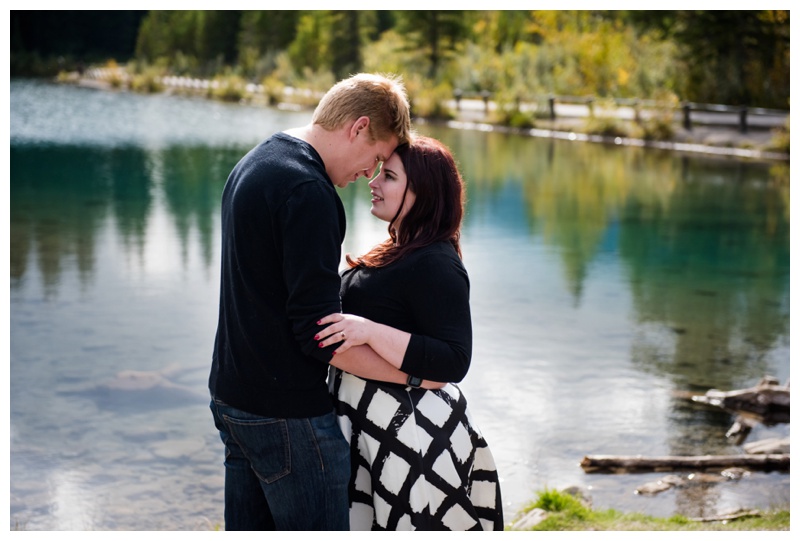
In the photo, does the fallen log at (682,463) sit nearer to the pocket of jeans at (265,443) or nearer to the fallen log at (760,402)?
the fallen log at (760,402)

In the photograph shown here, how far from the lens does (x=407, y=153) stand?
99.6 inches

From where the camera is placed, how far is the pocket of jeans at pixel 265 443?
7.89 ft

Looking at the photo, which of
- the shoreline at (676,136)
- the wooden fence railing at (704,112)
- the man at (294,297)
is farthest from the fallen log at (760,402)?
the wooden fence railing at (704,112)

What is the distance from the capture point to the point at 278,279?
7.64 feet

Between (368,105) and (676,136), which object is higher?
(368,105)

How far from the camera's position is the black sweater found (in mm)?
2242

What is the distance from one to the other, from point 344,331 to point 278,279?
7.4 inches

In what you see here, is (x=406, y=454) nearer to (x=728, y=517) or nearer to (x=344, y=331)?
(x=344, y=331)

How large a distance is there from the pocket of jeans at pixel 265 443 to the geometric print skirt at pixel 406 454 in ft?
0.58

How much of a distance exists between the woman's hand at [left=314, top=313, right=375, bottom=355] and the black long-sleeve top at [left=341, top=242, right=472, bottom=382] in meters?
0.11

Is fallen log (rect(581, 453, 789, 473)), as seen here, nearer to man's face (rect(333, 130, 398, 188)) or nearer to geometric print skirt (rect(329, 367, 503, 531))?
geometric print skirt (rect(329, 367, 503, 531))

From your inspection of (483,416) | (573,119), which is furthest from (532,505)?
(573,119)

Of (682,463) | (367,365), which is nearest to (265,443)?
(367,365)

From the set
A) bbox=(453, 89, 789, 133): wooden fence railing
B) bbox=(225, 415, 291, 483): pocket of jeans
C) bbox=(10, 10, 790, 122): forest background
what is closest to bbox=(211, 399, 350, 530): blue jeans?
bbox=(225, 415, 291, 483): pocket of jeans
